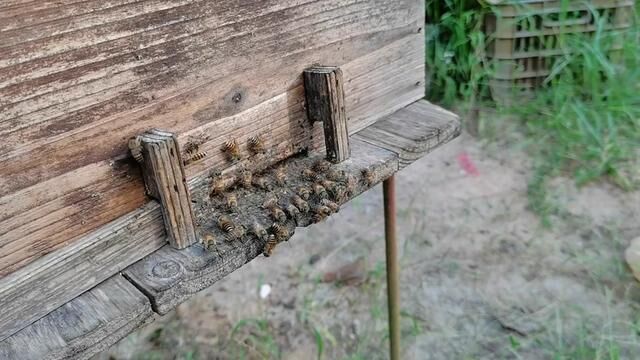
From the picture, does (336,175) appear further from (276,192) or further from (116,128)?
(116,128)

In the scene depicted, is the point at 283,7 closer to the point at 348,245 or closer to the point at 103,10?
the point at 103,10

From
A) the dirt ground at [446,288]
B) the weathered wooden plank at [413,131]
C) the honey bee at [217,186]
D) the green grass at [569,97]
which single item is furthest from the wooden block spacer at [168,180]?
the green grass at [569,97]

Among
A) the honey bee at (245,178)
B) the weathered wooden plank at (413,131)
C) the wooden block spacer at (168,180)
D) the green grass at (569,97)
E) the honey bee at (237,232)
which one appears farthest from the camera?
the green grass at (569,97)

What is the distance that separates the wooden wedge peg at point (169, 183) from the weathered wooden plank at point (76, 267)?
0.11 ft

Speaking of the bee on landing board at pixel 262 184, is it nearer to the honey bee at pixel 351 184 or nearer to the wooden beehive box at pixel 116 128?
the wooden beehive box at pixel 116 128

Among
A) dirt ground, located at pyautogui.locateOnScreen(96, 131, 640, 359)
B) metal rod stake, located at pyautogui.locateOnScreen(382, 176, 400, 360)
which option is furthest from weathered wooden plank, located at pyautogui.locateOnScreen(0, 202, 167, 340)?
dirt ground, located at pyautogui.locateOnScreen(96, 131, 640, 359)

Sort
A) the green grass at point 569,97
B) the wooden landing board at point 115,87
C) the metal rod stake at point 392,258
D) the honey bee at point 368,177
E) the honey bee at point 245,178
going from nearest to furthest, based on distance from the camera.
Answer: the wooden landing board at point 115,87, the honey bee at point 245,178, the honey bee at point 368,177, the metal rod stake at point 392,258, the green grass at point 569,97

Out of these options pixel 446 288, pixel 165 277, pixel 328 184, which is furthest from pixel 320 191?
pixel 446 288

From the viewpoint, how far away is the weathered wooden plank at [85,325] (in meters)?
0.97

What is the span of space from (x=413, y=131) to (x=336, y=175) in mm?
302

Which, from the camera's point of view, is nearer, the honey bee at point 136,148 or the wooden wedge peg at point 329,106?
the honey bee at point 136,148

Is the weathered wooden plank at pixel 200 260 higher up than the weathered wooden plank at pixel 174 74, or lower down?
lower down

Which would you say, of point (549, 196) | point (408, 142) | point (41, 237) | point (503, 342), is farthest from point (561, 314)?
point (41, 237)

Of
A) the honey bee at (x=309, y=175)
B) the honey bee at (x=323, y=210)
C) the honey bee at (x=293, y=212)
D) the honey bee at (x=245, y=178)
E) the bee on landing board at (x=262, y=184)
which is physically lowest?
the honey bee at (x=323, y=210)
